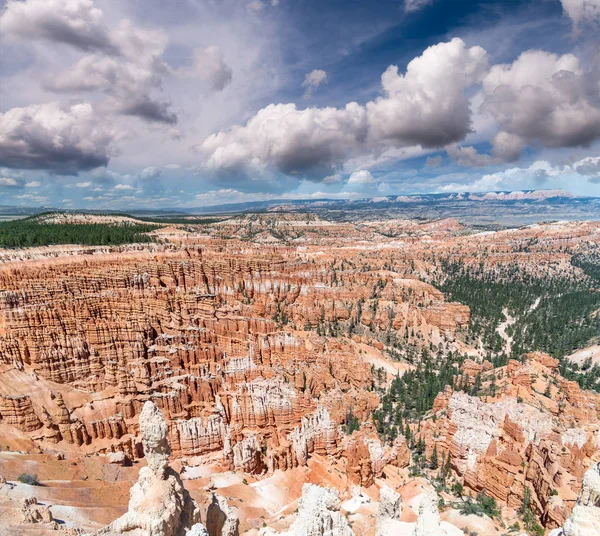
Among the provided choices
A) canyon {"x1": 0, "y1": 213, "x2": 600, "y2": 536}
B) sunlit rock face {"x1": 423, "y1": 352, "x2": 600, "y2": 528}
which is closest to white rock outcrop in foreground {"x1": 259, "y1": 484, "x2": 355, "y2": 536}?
canyon {"x1": 0, "y1": 213, "x2": 600, "y2": 536}

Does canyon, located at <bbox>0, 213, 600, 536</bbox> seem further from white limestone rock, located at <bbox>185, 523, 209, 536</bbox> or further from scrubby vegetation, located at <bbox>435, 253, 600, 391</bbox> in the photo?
scrubby vegetation, located at <bbox>435, 253, 600, 391</bbox>

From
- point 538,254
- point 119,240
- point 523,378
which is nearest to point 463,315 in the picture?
point 523,378

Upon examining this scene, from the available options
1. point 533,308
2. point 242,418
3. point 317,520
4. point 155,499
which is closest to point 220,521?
point 155,499

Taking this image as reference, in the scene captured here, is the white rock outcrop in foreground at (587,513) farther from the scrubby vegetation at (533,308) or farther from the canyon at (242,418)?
the scrubby vegetation at (533,308)

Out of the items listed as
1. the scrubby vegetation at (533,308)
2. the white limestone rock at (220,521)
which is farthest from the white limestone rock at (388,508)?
the scrubby vegetation at (533,308)

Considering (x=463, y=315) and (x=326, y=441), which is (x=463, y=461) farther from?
(x=463, y=315)

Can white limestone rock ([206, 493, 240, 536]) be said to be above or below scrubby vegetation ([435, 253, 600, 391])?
above
